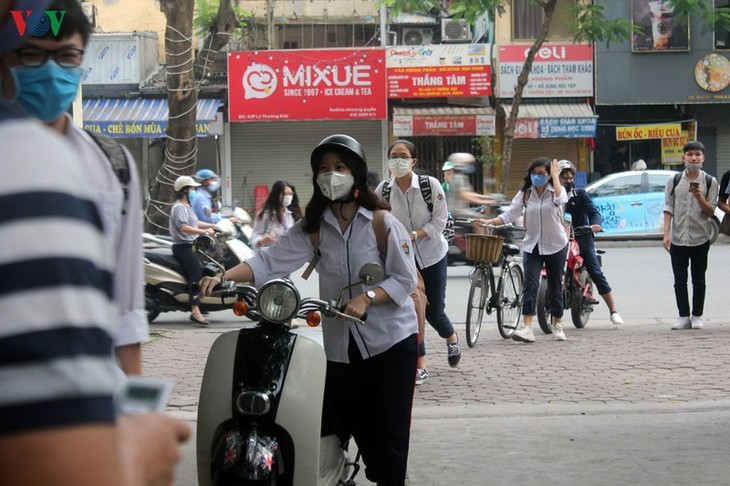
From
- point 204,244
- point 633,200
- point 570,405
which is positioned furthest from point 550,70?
point 204,244

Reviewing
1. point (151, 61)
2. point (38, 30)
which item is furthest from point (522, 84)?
point (38, 30)

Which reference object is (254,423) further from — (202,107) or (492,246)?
(202,107)

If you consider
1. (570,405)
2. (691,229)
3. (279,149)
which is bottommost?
(570,405)

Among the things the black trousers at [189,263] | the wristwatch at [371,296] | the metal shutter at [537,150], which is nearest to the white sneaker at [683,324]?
the black trousers at [189,263]

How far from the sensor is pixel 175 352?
1000cm

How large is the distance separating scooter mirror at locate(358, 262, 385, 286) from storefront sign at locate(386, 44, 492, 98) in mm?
23447

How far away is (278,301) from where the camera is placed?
4086 millimetres

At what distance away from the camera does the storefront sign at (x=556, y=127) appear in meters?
27.0

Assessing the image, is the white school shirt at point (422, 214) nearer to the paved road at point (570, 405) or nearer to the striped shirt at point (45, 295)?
the paved road at point (570, 405)

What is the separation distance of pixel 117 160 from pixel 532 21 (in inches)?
1055

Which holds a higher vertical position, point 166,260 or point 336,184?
point 336,184

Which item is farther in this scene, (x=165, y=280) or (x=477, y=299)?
(x=165, y=280)

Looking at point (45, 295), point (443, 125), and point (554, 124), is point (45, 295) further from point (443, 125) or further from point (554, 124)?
point (554, 124)

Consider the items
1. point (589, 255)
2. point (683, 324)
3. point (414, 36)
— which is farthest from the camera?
point (414, 36)
